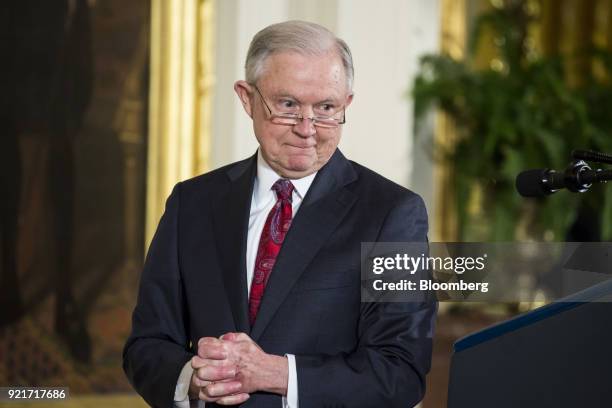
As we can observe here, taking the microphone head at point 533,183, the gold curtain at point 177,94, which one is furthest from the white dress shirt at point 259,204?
the gold curtain at point 177,94

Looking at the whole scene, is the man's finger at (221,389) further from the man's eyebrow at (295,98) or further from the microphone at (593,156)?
the microphone at (593,156)

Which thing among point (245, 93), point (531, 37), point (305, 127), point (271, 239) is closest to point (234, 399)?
point (271, 239)

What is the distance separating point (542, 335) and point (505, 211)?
322 centimetres

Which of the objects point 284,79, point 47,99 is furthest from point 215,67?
point 284,79

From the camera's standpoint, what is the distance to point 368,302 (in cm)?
235

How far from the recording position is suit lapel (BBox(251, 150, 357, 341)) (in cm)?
235

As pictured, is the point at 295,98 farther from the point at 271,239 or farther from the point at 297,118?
the point at 271,239

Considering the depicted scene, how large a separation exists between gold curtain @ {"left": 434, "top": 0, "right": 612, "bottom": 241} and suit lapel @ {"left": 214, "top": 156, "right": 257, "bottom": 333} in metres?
2.86

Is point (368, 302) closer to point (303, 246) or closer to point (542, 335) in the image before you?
point (303, 246)

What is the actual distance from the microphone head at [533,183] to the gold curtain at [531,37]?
318 centimetres

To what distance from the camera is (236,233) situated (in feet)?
8.13

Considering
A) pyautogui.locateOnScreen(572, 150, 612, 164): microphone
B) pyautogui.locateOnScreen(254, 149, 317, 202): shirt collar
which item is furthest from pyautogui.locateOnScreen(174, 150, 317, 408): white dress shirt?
pyautogui.locateOnScreen(572, 150, 612, 164): microphone

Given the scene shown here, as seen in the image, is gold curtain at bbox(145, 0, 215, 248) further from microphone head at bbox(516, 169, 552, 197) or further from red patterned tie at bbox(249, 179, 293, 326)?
microphone head at bbox(516, 169, 552, 197)

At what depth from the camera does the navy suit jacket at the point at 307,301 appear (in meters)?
2.28
